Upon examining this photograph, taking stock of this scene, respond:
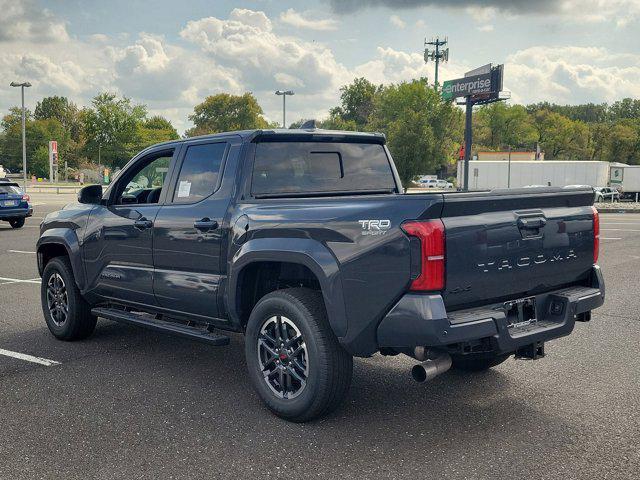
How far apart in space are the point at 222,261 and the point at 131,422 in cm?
122

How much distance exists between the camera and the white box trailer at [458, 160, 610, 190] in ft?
172

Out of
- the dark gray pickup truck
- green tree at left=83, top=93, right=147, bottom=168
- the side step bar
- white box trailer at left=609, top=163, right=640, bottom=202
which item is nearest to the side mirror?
the dark gray pickup truck

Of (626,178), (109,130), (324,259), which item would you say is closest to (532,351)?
(324,259)

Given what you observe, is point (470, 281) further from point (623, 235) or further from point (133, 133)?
point (133, 133)

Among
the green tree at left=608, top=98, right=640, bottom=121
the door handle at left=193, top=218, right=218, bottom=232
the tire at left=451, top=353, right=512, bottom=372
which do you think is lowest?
the tire at left=451, top=353, right=512, bottom=372

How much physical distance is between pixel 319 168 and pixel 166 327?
1701 mm

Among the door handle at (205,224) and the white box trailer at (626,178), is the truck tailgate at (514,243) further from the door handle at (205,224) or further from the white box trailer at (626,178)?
the white box trailer at (626,178)

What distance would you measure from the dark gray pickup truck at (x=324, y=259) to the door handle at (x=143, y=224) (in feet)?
0.04

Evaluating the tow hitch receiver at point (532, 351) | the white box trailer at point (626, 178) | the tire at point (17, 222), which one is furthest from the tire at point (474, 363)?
the white box trailer at point (626, 178)

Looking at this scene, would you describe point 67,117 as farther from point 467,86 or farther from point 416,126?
point 467,86

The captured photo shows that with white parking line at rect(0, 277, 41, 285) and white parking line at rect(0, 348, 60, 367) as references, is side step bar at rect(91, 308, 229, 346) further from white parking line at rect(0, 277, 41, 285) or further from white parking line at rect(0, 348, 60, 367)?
white parking line at rect(0, 277, 41, 285)

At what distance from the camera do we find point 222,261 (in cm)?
461

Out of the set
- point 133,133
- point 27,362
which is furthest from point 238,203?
point 133,133

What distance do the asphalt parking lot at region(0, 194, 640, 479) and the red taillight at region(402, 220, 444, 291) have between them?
99 centimetres
